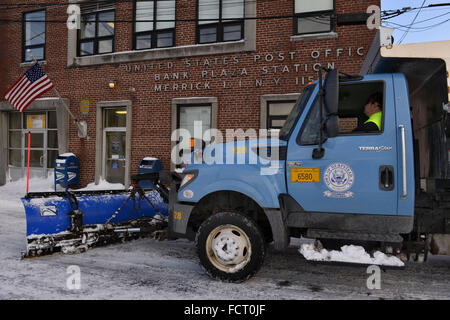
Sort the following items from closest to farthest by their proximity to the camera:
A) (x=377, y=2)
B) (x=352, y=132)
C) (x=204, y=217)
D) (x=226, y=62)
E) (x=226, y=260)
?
(x=352, y=132) < (x=226, y=260) < (x=204, y=217) < (x=377, y=2) < (x=226, y=62)

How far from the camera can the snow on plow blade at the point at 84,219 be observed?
5.18m

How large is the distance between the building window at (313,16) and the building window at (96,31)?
7.12 m

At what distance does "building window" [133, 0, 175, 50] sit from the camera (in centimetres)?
1291

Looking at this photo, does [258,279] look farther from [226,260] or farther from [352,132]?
[352,132]

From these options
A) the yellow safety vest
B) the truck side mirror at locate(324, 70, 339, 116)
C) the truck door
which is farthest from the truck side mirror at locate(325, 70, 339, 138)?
the yellow safety vest

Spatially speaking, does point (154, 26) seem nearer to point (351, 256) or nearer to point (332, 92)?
point (332, 92)

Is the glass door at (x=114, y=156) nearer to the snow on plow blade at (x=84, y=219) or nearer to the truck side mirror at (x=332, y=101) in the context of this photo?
the snow on plow blade at (x=84, y=219)

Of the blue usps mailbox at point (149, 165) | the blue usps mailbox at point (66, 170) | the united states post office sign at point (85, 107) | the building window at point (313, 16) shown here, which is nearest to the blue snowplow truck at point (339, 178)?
the building window at point (313, 16)

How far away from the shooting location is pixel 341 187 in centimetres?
405

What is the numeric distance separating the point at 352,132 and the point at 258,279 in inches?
85.1

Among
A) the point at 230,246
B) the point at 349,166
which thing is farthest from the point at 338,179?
the point at 230,246

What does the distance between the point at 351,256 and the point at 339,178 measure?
0.85m

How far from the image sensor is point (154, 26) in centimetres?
1311
